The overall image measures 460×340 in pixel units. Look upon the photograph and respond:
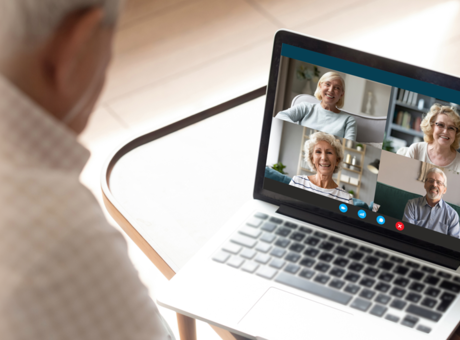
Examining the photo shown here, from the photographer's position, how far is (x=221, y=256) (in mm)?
861

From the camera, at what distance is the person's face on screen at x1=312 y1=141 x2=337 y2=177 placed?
2.80 feet

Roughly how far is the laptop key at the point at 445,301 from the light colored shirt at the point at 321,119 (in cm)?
25

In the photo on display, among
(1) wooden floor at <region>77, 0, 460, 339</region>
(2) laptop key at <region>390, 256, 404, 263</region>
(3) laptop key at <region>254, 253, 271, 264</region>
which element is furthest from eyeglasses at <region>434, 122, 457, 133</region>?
(1) wooden floor at <region>77, 0, 460, 339</region>

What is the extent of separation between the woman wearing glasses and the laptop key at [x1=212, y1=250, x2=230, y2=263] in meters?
0.32

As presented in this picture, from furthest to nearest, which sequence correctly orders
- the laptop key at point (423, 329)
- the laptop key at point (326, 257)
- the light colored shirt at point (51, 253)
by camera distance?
the laptop key at point (326, 257) → the laptop key at point (423, 329) → the light colored shirt at point (51, 253)

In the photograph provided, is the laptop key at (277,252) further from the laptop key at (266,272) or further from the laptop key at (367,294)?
the laptop key at (367,294)

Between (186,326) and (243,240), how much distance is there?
176mm

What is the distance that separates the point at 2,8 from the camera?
0.38 meters

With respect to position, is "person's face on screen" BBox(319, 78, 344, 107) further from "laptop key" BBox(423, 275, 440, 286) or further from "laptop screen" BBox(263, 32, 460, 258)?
"laptop key" BBox(423, 275, 440, 286)

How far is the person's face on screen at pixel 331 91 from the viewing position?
82cm

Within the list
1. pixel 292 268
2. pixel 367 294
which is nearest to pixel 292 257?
pixel 292 268

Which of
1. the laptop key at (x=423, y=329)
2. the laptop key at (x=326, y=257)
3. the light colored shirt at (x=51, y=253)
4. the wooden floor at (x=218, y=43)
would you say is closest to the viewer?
the light colored shirt at (x=51, y=253)

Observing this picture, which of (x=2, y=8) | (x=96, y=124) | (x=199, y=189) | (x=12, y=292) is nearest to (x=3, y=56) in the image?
(x=2, y=8)

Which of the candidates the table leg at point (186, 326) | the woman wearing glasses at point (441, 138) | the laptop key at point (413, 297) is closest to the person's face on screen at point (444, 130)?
the woman wearing glasses at point (441, 138)
